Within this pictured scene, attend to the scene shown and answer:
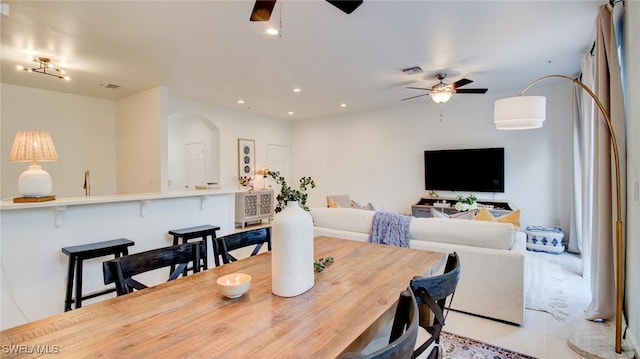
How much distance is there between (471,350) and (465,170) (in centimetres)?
447

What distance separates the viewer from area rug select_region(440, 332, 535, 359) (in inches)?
84.6

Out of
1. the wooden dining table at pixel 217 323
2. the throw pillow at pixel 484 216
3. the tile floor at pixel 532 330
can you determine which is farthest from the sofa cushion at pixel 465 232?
the wooden dining table at pixel 217 323

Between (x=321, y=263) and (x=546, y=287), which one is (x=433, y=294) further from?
(x=546, y=287)

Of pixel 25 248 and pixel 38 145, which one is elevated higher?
pixel 38 145

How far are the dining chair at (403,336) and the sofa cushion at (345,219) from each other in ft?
7.56

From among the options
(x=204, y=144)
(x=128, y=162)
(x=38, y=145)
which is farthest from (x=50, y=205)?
(x=204, y=144)

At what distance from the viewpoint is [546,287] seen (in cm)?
343

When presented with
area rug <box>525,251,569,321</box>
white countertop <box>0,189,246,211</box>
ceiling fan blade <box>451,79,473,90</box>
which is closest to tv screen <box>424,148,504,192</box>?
area rug <box>525,251,569,321</box>

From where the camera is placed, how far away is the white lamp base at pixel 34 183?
7.64 feet

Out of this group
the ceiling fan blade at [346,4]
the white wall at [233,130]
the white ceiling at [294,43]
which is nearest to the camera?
the ceiling fan blade at [346,4]

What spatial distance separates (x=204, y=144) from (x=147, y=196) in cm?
490

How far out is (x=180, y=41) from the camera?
131 inches

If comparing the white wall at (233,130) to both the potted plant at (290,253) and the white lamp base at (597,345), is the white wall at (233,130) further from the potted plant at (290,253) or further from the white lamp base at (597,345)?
the white lamp base at (597,345)

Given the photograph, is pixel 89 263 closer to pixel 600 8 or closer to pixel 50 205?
pixel 50 205
